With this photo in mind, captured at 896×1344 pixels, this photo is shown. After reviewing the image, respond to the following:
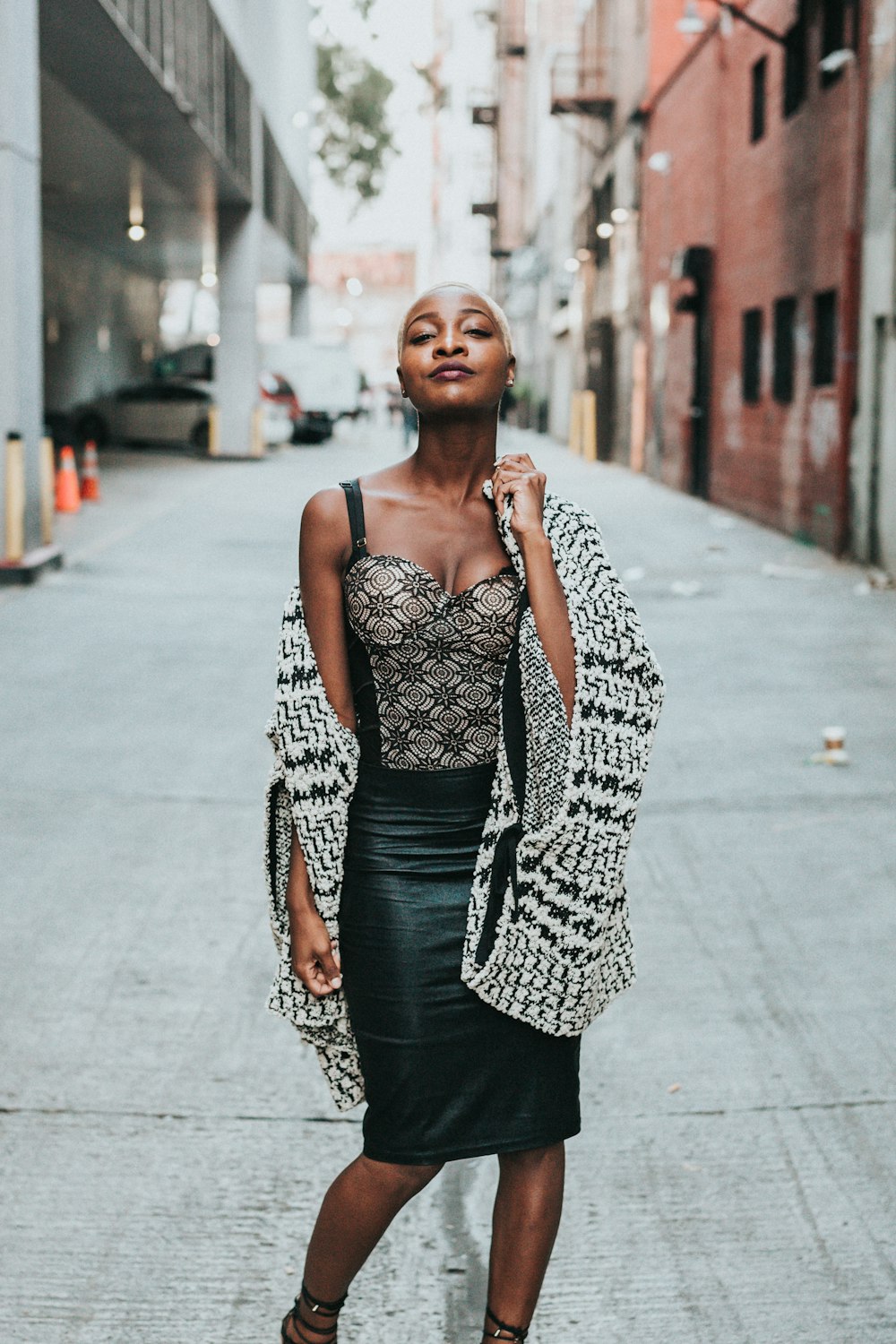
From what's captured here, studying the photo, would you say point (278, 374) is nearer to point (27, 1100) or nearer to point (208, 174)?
point (208, 174)

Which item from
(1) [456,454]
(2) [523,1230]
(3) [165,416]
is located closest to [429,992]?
(2) [523,1230]

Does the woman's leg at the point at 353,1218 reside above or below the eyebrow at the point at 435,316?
below

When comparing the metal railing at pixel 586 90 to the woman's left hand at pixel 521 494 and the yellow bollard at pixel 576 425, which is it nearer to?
the yellow bollard at pixel 576 425

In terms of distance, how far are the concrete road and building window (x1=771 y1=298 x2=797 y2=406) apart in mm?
9805

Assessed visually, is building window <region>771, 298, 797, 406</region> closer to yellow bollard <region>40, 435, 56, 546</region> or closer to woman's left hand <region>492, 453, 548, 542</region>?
yellow bollard <region>40, 435, 56, 546</region>

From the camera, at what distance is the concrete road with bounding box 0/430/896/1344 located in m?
3.24

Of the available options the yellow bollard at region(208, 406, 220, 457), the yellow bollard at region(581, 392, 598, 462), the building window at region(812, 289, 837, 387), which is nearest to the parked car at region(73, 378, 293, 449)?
the yellow bollard at region(208, 406, 220, 457)

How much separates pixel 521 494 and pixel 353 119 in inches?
2526

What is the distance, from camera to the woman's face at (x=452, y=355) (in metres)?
2.64

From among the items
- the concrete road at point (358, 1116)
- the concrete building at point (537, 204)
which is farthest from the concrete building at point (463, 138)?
the concrete road at point (358, 1116)

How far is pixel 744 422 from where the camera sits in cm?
2117

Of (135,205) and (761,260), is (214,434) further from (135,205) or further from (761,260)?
(761,260)

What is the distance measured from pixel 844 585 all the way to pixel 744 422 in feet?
25.1

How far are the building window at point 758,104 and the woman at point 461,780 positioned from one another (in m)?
18.8
